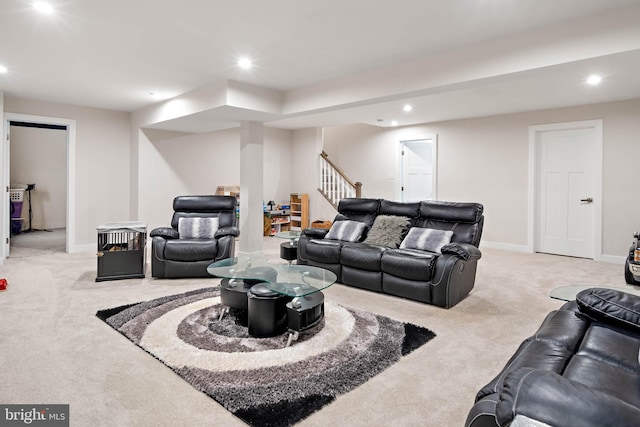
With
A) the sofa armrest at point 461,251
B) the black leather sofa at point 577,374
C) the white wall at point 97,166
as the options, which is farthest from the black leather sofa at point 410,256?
the white wall at point 97,166

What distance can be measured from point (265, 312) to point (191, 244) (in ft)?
6.65

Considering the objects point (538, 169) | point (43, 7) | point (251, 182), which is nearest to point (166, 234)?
point (251, 182)

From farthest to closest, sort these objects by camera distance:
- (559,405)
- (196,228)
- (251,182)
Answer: (251,182)
(196,228)
(559,405)

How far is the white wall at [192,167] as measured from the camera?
6707mm

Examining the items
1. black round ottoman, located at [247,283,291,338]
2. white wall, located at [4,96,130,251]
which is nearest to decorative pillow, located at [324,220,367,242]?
black round ottoman, located at [247,283,291,338]

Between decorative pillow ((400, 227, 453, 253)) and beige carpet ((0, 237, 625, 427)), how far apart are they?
615mm

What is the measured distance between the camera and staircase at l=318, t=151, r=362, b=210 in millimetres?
7988

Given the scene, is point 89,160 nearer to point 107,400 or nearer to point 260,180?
point 260,180

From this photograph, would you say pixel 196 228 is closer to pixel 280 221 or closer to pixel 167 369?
pixel 167 369

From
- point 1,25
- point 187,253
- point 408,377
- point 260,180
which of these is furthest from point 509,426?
point 260,180

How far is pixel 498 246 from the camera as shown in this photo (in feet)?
22.1

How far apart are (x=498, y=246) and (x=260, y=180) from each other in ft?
14.0

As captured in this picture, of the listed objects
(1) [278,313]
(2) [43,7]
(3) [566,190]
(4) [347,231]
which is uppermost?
(2) [43,7]

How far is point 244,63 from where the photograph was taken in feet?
13.5
